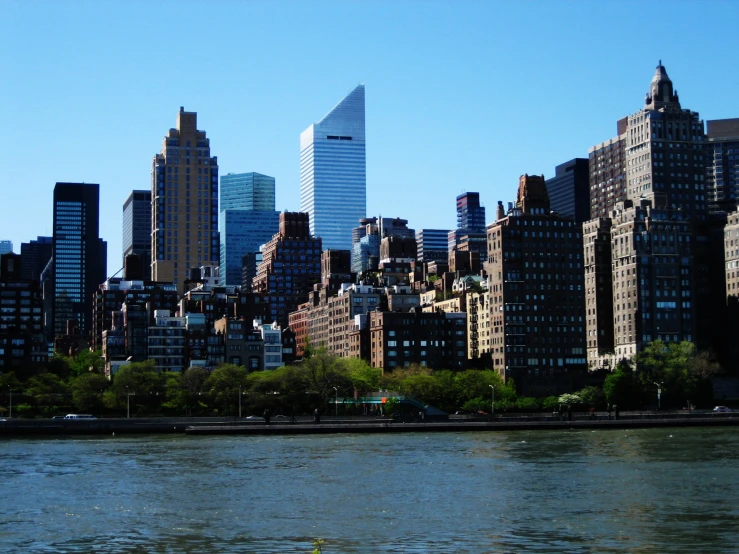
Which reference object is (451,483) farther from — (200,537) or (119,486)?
(200,537)

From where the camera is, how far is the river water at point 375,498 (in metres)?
70.1

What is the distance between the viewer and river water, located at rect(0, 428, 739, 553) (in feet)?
230

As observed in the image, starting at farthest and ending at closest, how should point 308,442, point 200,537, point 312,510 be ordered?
1. point 308,442
2. point 312,510
3. point 200,537

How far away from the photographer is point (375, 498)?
9112 cm

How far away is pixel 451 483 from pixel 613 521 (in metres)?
26.8

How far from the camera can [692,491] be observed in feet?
308

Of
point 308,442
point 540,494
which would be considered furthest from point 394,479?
point 308,442

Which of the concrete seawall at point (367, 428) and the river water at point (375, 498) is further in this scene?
the concrete seawall at point (367, 428)

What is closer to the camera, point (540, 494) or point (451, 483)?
point (540, 494)

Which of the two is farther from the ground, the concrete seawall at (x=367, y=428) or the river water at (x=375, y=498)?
the concrete seawall at (x=367, y=428)

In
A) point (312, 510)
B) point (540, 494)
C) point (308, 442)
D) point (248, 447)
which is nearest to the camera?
point (312, 510)

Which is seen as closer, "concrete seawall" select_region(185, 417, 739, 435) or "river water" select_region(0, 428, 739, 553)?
"river water" select_region(0, 428, 739, 553)

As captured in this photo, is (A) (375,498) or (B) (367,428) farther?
(B) (367,428)

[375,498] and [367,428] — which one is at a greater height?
[367,428]
